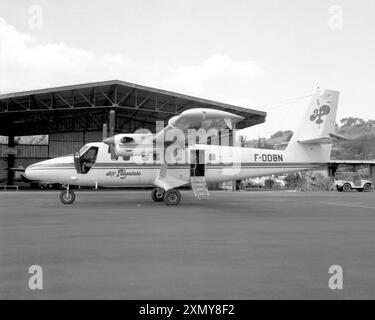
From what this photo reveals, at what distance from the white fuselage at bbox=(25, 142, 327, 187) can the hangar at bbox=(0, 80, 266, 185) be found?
13.0 metres

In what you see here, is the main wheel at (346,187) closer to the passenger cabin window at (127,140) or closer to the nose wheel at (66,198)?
the passenger cabin window at (127,140)

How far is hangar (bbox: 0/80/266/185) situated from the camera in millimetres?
31938

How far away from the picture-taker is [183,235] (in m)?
9.05

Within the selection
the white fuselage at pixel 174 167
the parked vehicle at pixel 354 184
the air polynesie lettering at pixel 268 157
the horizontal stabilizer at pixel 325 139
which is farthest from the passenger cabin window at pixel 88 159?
the parked vehicle at pixel 354 184

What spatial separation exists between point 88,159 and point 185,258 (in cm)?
1259

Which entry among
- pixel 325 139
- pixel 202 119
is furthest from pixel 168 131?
pixel 325 139

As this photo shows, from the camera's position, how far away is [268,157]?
20422 mm

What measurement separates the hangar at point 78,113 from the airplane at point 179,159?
13.0 metres

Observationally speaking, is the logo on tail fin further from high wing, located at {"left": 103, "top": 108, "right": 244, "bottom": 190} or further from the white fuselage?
high wing, located at {"left": 103, "top": 108, "right": 244, "bottom": 190}

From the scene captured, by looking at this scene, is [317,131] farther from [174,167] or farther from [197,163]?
[174,167]

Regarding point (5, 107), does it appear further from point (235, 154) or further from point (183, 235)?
point (183, 235)
